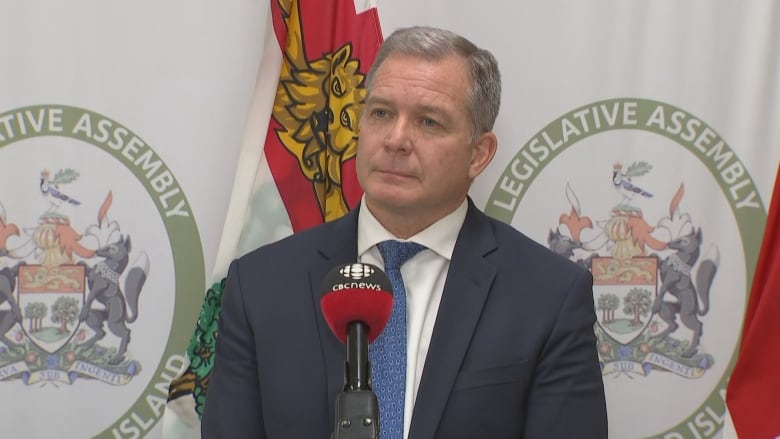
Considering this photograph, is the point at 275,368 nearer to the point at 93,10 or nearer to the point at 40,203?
the point at 40,203

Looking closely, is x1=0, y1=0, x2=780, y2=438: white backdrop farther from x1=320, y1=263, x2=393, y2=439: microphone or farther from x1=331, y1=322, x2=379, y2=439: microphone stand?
x1=331, y1=322, x2=379, y2=439: microphone stand

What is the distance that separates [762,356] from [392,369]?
1.34m

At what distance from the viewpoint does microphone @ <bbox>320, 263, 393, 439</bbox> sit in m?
1.28

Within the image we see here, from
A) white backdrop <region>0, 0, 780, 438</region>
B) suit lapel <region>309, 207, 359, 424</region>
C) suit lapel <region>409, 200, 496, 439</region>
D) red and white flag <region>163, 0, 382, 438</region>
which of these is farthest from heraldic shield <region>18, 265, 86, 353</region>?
suit lapel <region>409, 200, 496, 439</region>

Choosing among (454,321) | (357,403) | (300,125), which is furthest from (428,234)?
(357,403)

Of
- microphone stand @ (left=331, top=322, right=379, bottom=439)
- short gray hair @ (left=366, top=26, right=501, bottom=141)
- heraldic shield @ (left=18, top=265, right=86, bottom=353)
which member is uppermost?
short gray hair @ (left=366, top=26, right=501, bottom=141)

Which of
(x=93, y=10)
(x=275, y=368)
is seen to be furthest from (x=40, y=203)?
(x=275, y=368)

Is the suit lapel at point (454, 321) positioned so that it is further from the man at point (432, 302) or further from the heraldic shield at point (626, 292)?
the heraldic shield at point (626, 292)

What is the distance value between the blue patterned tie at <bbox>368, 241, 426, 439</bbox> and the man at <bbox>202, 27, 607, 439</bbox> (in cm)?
2

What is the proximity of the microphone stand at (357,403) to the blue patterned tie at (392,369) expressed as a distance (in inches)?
31.3

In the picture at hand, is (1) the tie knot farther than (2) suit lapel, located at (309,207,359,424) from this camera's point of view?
Yes

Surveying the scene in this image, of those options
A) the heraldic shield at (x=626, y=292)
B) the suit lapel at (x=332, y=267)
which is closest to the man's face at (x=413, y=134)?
the suit lapel at (x=332, y=267)

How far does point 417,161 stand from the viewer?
7.72 feet

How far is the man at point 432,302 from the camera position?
221 centimetres
